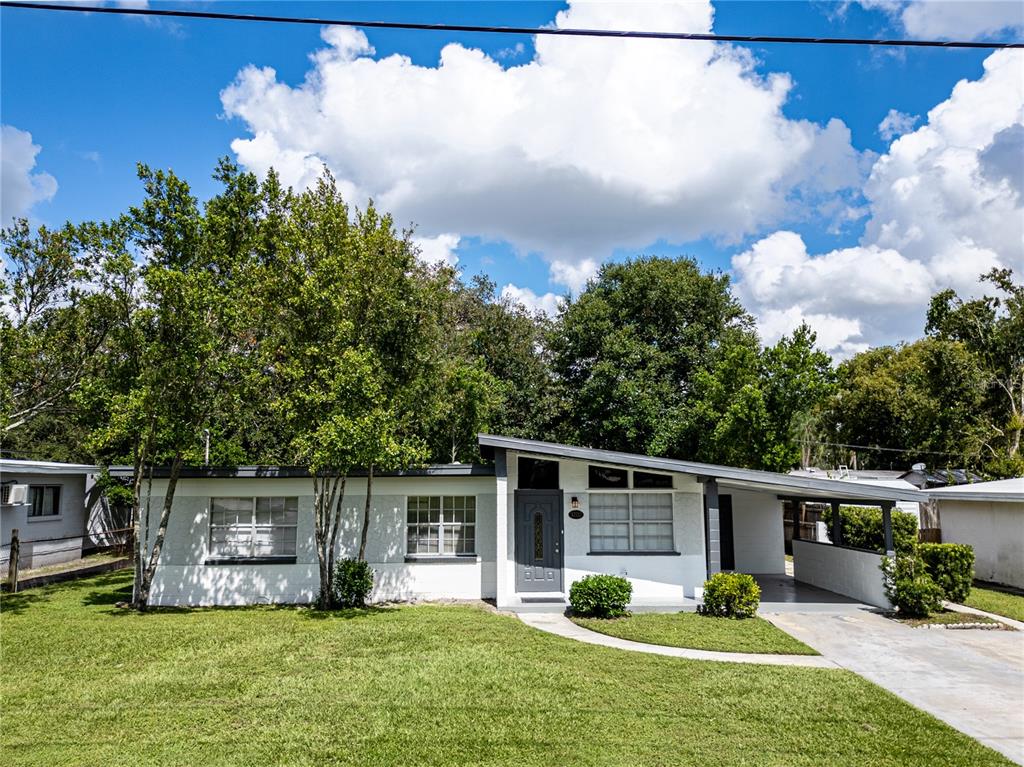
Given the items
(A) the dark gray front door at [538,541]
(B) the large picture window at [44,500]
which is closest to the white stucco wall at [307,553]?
(A) the dark gray front door at [538,541]

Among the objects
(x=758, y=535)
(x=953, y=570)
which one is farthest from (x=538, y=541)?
(x=953, y=570)

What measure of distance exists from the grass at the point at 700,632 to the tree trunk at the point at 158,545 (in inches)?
329

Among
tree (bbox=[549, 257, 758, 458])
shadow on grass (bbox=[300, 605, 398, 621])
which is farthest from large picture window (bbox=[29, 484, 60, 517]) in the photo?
tree (bbox=[549, 257, 758, 458])

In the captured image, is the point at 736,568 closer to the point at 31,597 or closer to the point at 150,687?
the point at 150,687

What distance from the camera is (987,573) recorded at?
16969mm

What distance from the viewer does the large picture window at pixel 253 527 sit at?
14.3 m

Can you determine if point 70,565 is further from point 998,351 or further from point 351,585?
point 998,351

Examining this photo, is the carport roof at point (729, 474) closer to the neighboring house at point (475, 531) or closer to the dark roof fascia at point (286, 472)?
the neighboring house at point (475, 531)

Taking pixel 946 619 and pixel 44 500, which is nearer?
pixel 946 619

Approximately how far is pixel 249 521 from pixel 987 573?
17.7 m

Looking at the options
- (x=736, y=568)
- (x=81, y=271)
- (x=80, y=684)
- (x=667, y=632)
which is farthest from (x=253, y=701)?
(x=736, y=568)

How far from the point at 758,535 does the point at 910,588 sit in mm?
5766

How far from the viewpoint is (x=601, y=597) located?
12.3m

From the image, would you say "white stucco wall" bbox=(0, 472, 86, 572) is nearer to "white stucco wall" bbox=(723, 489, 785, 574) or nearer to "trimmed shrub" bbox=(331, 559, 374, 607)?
"trimmed shrub" bbox=(331, 559, 374, 607)
